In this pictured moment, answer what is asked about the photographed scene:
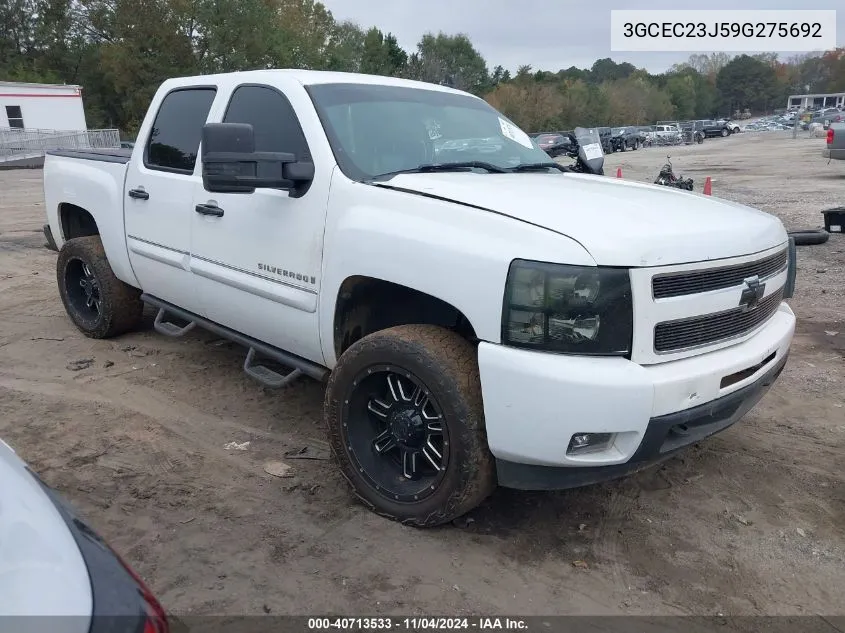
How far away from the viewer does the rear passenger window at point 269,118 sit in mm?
3561

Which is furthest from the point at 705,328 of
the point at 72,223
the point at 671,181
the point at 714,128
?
the point at 714,128

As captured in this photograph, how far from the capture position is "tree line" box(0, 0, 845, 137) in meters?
43.6

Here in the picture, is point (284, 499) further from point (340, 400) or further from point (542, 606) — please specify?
point (542, 606)

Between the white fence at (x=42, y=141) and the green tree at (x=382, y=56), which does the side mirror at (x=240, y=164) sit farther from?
the green tree at (x=382, y=56)

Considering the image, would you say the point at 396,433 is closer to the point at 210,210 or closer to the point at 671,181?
the point at 210,210

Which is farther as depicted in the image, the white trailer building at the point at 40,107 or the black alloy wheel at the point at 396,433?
the white trailer building at the point at 40,107

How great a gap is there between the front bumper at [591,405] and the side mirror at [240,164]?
4.31ft

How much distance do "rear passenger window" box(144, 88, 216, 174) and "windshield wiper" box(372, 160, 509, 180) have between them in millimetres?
1536

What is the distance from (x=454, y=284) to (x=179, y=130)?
2652mm

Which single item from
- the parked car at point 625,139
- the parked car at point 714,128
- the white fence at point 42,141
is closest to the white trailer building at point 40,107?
the white fence at point 42,141

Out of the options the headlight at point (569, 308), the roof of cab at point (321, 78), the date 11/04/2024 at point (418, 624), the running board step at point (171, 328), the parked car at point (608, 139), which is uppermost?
the parked car at point (608, 139)

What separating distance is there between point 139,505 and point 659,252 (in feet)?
8.30

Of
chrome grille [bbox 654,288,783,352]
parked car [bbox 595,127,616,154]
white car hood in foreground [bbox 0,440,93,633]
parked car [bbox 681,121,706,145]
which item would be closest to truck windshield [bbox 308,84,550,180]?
chrome grille [bbox 654,288,783,352]

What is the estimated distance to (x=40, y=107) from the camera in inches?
1358
